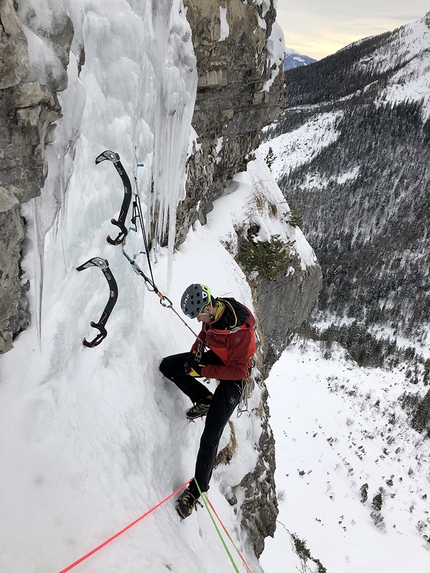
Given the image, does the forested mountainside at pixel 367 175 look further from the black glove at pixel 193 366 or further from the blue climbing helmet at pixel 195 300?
the blue climbing helmet at pixel 195 300

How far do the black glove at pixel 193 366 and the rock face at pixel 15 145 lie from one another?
1823 mm

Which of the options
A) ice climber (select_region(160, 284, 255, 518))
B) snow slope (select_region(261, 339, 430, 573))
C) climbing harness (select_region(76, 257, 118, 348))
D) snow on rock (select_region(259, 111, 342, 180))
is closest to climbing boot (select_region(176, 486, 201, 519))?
ice climber (select_region(160, 284, 255, 518))

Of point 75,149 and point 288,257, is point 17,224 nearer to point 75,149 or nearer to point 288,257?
point 75,149

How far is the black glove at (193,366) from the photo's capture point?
393 centimetres

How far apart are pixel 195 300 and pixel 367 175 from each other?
4199 inches

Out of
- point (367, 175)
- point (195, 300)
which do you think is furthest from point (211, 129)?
point (367, 175)

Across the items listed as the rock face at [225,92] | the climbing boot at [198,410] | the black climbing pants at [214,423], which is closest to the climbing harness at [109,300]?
the black climbing pants at [214,423]

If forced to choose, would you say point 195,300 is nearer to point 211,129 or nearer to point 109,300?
point 109,300

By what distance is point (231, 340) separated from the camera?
144 inches

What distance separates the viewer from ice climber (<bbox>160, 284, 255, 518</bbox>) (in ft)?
11.9

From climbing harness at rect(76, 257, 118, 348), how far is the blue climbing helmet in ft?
2.12

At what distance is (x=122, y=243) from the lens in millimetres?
3672

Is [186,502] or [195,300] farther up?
[195,300]

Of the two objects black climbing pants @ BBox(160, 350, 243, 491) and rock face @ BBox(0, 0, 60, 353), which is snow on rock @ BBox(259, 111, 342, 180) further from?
rock face @ BBox(0, 0, 60, 353)
